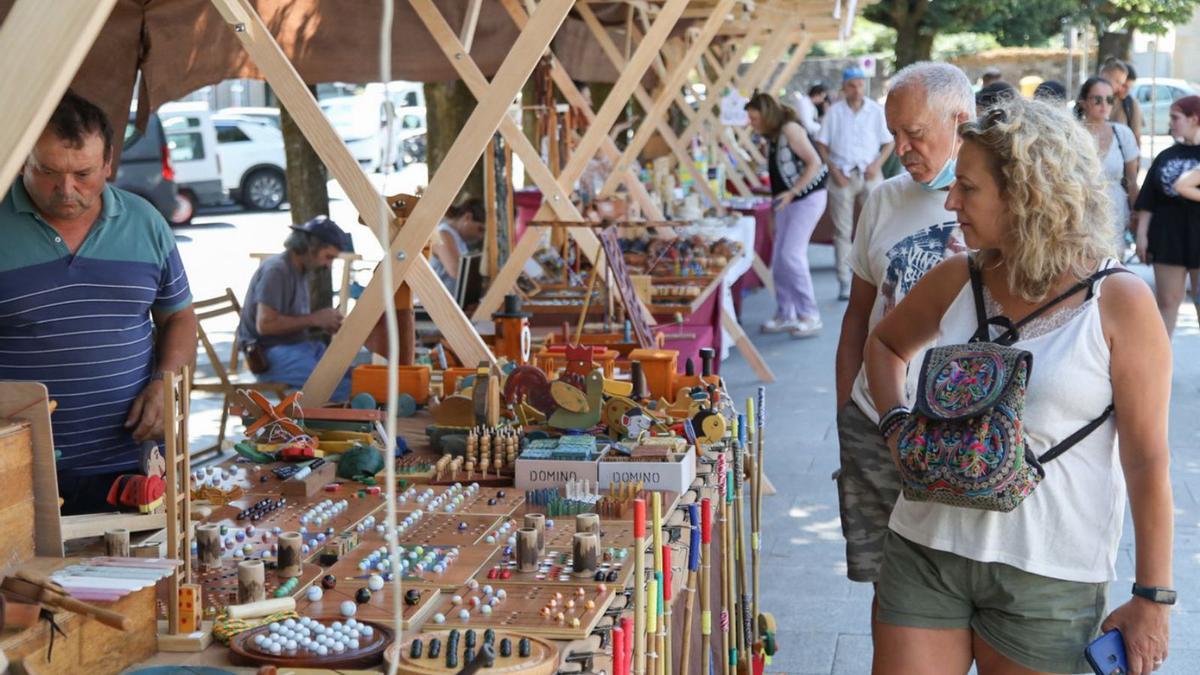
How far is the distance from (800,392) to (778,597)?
3415mm

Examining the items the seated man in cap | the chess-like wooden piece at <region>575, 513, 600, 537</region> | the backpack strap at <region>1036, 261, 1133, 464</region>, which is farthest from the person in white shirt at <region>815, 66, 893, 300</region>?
the backpack strap at <region>1036, 261, 1133, 464</region>

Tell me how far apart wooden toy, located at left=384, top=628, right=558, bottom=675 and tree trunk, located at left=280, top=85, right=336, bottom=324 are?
17.8 feet

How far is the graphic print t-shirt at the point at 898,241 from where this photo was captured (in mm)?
3096

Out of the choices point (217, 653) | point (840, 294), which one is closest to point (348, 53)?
point (217, 653)

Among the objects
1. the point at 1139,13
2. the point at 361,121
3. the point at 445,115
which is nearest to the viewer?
the point at 445,115

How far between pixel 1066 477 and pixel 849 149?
374 inches

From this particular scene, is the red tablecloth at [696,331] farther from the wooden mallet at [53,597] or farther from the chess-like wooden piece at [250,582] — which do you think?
the wooden mallet at [53,597]

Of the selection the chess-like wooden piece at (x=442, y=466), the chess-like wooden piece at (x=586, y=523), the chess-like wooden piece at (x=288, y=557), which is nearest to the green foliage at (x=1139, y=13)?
the chess-like wooden piece at (x=442, y=466)

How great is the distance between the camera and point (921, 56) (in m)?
23.1

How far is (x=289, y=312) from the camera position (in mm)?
6262

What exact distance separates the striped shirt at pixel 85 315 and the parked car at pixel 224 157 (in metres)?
16.7

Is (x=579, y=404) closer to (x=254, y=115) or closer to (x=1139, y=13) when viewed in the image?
(x=254, y=115)

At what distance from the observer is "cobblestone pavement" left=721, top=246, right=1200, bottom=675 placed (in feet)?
14.5

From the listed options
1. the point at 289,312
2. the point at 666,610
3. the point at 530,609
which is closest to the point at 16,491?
the point at 530,609
